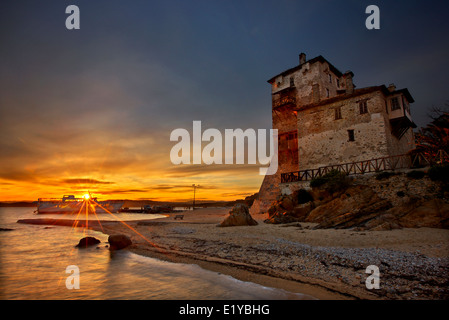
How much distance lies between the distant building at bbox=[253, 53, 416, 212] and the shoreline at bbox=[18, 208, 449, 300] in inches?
497

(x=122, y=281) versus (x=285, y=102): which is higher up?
(x=285, y=102)

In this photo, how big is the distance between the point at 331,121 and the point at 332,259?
19987 mm

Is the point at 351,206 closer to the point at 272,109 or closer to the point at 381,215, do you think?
the point at 381,215

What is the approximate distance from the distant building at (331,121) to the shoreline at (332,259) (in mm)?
12621

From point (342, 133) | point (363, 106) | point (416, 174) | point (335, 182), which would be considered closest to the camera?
point (416, 174)

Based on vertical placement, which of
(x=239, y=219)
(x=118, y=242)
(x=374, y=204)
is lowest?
(x=118, y=242)

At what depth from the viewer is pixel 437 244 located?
9.23 meters

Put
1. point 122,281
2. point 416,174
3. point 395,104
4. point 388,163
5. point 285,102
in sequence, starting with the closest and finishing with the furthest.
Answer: point 122,281 < point 416,174 < point 388,163 < point 395,104 < point 285,102

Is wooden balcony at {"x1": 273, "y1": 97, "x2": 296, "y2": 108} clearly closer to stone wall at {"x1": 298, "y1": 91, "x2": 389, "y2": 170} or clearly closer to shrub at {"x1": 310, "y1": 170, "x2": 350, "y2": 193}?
stone wall at {"x1": 298, "y1": 91, "x2": 389, "y2": 170}

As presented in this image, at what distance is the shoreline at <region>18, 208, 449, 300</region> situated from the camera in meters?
5.97

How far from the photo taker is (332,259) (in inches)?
324

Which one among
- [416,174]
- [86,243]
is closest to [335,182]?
[416,174]

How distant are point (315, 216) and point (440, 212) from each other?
7.26 m

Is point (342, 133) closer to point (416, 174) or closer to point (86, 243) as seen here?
point (416, 174)
